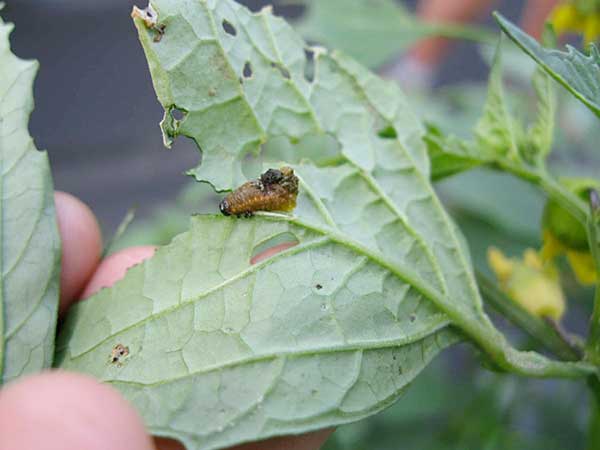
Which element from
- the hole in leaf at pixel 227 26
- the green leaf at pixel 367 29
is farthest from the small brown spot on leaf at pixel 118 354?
the green leaf at pixel 367 29

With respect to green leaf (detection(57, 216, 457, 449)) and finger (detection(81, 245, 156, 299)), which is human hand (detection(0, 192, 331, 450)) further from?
finger (detection(81, 245, 156, 299))

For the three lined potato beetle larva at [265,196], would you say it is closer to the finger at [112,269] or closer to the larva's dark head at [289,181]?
the larva's dark head at [289,181]

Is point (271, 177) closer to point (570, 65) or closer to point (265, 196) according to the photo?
point (265, 196)

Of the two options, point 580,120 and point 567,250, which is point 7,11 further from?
point 567,250

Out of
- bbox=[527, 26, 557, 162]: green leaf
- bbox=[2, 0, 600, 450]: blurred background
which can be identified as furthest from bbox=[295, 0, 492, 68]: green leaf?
bbox=[527, 26, 557, 162]: green leaf

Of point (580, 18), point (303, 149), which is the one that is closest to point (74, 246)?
point (303, 149)
